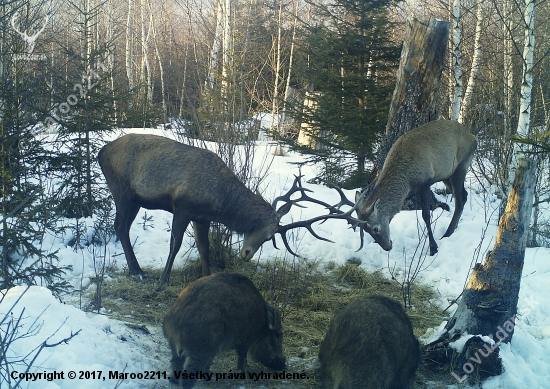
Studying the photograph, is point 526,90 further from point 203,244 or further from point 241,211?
point 203,244

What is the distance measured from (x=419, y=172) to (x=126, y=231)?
4779 millimetres

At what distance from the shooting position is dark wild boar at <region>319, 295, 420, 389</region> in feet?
13.3

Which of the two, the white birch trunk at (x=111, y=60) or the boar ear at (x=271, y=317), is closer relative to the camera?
the boar ear at (x=271, y=317)

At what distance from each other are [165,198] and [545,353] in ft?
16.0

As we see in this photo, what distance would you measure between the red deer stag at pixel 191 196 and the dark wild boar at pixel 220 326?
85.5 inches

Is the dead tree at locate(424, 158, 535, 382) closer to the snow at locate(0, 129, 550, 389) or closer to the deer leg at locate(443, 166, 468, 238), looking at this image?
the snow at locate(0, 129, 550, 389)

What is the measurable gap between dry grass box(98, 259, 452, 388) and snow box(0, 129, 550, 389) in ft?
1.10

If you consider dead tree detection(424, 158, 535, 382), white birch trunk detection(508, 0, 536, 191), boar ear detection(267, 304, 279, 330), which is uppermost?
white birch trunk detection(508, 0, 536, 191)

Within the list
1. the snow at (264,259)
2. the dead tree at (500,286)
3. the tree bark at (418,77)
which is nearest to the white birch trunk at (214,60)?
the snow at (264,259)

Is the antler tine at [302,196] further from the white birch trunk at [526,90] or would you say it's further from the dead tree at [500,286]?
the white birch trunk at [526,90]

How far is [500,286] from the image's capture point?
204 inches

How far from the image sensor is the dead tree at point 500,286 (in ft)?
16.9

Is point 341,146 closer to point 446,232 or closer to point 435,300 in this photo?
point 446,232

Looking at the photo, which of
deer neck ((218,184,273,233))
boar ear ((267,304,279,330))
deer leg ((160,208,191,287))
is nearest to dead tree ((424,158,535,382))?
boar ear ((267,304,279,330))
